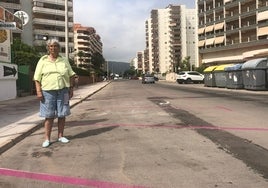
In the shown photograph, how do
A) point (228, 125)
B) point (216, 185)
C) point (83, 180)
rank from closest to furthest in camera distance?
point (216, 185)
point (83, 180)
point (228, 125)

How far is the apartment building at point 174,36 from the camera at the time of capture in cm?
17125

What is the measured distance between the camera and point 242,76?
36.5 m

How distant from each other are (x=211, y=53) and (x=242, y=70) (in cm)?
6390

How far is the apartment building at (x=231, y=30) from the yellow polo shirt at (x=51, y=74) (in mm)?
60718

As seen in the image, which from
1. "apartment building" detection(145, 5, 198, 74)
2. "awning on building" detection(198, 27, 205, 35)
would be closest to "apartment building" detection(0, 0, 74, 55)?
"awning on building" detection(198, 27, 205, 35)

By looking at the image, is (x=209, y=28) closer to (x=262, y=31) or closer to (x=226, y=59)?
(x=226, y=59)

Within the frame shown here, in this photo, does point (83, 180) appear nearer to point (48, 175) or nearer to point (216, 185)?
point (48, 175)

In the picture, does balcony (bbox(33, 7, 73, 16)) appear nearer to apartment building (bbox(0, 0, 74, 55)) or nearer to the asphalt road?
apartment building (bbox(0, 0, 74, 55))

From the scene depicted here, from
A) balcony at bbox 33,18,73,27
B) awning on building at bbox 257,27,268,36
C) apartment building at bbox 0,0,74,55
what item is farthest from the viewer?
balcony at bbox 33,18,73,27

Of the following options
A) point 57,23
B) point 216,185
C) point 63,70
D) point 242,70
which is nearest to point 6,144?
point 63,70

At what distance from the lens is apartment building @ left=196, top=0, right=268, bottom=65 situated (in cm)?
7775

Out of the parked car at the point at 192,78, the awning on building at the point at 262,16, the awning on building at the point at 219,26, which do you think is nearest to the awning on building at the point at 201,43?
the awning on building at the point at 219,26

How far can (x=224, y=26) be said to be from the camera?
92125mm

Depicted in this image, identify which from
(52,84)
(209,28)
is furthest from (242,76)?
(209,28)
